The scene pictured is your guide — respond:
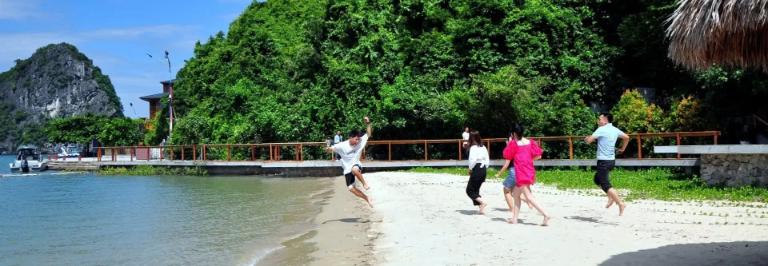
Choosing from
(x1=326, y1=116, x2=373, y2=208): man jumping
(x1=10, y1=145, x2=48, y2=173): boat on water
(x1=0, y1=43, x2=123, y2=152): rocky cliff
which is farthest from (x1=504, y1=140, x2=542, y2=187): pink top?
(x1=0, y1=43, x2=123, y2=152): rocky cliff

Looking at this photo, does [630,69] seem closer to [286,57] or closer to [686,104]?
[686,104]

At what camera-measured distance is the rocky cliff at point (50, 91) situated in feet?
586

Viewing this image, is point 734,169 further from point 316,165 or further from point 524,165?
point 316,165

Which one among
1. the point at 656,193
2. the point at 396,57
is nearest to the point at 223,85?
the point at 396,57

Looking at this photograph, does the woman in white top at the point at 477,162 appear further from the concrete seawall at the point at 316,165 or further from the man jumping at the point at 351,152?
the concrete seawall at the point at 316,165

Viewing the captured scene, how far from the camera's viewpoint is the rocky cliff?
178 m

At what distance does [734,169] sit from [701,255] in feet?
28.6

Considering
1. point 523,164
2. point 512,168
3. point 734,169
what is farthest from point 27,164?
point 523,164

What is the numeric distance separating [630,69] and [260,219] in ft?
65.9

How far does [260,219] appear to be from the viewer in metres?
13.8

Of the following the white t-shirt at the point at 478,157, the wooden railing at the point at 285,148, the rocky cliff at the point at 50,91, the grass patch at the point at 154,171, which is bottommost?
the grass patch at the point at 154,171

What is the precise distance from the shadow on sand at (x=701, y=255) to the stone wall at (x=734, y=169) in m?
7.56

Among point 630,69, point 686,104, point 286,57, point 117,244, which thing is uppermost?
point 286,57

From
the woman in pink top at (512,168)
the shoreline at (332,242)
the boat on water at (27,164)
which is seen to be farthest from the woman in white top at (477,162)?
the boat on water at (27,164)
